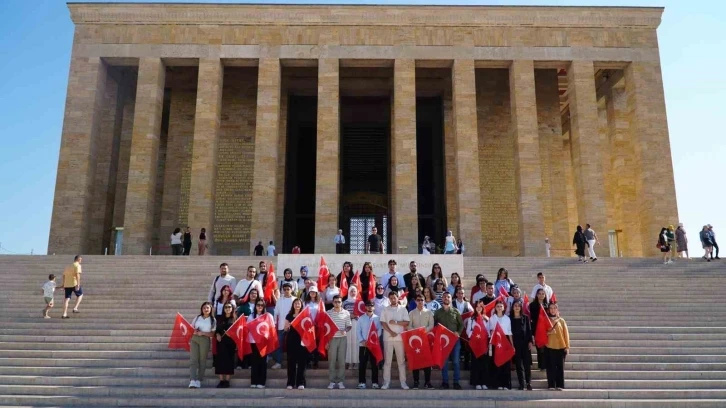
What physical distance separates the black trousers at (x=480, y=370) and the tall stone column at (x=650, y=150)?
16189mm

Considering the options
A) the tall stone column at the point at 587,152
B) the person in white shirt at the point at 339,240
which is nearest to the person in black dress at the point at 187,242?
the person in white shirt at the point at 339,240

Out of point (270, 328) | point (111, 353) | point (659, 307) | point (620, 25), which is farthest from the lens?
point (620, 25)

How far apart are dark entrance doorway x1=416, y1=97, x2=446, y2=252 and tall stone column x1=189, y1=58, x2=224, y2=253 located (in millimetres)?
8947

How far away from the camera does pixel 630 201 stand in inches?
947

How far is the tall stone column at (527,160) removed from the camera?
860 inches

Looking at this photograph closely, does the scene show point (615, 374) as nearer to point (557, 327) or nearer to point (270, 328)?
point (557, 327)

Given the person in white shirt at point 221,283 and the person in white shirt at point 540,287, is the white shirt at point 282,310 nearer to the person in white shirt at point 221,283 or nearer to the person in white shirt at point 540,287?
the person in white shirt at point 221,283

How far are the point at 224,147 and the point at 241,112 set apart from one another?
1835mm

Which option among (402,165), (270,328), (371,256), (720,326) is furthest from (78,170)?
(720,326)

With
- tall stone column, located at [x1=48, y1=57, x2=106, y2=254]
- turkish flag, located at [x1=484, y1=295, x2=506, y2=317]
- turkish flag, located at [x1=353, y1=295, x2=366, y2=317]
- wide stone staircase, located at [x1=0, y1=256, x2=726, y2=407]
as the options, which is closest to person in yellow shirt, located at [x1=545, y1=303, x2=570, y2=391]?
wide stone staircase, located at [x1=0, y1=256, x2=726, y2=407]

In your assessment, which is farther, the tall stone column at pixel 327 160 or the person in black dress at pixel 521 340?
the tall stone column at pixel 327 160

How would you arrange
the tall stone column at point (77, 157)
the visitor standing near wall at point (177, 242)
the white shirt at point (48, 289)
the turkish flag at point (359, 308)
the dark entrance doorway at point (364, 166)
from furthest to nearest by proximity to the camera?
1. the dark entrance doorway at point (364, 166)
2. the tall stone column at point (77, 157)
3. the visitor standing near wall at point (177, 242)
4. the white shirt at point (48, 289)
5. the turkish flag at point (359, 308)

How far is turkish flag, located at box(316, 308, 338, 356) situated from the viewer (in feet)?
26.4

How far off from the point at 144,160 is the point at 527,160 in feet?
48.9
